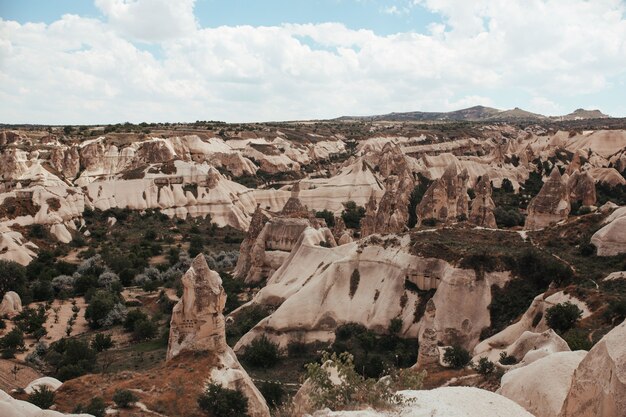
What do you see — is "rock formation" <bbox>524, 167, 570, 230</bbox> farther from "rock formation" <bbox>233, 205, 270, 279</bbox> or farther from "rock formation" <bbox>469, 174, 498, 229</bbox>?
"rock formation" <bbox>233, 205, 270, 279</bbox>

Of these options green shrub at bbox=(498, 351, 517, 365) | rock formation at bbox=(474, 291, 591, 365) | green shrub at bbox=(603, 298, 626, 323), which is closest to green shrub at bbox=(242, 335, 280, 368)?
rock formation at bbox=(474, 291, 591, 365)

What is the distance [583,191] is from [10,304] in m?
42.7

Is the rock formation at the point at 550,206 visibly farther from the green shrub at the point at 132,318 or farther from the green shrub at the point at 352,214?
the green shrub at the point at 132,318

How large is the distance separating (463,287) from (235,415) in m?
12.2

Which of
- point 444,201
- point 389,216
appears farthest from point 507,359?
point 444,201

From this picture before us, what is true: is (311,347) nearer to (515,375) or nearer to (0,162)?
(515,375)

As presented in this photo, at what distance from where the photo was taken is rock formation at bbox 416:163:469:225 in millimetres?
40531

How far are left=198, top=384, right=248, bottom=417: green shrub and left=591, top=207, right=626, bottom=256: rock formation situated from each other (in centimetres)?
1747

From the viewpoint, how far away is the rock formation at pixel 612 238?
24.0 m

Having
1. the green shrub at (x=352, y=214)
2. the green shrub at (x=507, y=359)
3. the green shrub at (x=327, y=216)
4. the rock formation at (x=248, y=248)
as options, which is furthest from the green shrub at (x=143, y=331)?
the green shrub at (x=352, y=214)

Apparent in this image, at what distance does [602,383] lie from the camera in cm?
865

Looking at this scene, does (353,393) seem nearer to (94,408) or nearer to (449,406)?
(449,406)

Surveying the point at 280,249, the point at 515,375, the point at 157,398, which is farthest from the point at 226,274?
the point at 515,375

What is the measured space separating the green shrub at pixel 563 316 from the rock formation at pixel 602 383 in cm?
942
